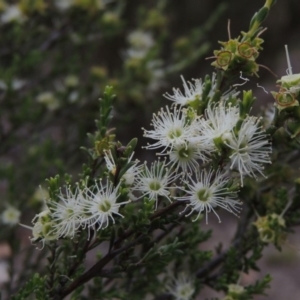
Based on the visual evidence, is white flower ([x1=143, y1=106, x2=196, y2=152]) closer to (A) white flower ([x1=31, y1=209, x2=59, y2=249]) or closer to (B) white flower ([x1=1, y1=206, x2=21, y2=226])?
(A) white flower ([x1=31, y1=209, x2=59, y2=249])

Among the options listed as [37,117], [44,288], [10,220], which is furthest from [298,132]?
[37,117]

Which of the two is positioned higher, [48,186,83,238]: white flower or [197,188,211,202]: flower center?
[48,186,83,238]: white flower

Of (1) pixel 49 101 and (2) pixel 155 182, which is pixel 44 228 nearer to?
(2) pixel 155 182

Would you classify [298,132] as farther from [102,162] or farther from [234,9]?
[234,9]

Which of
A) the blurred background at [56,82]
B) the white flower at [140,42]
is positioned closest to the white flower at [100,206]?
the blurred background at [56,82]

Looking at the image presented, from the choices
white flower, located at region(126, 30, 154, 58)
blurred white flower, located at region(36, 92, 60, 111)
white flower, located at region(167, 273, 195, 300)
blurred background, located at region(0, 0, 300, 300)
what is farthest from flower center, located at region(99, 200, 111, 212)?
white flower, located at region(126, 30, 154, 58)

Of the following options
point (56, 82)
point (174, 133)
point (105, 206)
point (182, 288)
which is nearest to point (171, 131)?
point (174, 133)
